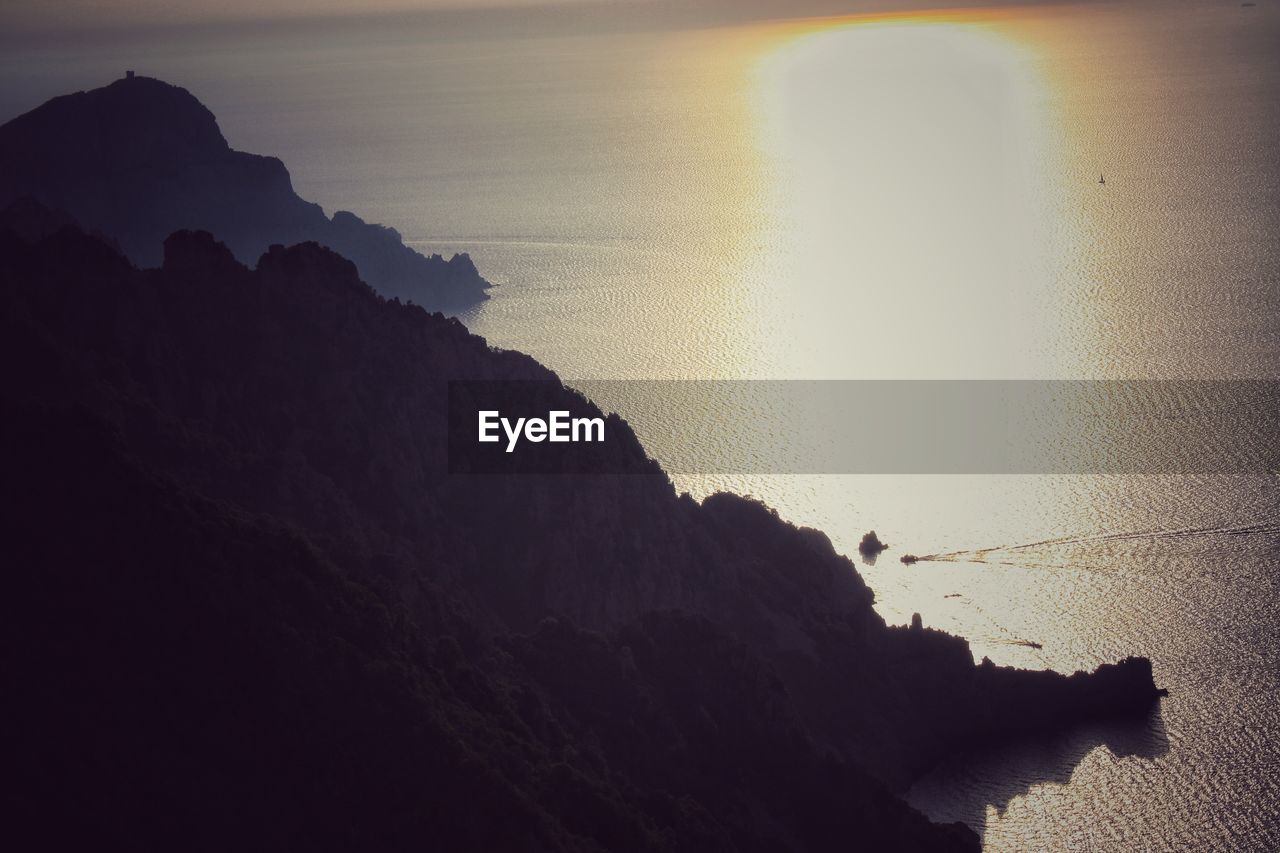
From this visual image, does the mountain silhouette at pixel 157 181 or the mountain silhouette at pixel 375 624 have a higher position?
the mountain silhouette at pixel 157 181

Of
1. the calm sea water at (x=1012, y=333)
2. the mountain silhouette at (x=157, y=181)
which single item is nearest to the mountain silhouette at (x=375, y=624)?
the calm sea water at (x=1012, y=333)

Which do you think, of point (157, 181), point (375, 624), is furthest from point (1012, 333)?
point (375, 624)

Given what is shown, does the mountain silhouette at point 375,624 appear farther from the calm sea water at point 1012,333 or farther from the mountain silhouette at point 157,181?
the mountain silhouette at point 157,181

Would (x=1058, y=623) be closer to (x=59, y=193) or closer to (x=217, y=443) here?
(x=217, y=443)

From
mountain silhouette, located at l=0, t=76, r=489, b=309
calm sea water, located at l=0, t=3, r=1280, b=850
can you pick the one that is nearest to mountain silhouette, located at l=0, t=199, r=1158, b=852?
calm sea water, located at l=0, t=3, r=1280, b=850

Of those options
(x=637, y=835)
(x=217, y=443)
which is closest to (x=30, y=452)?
(x=217, y=443)
